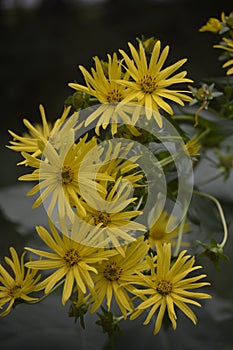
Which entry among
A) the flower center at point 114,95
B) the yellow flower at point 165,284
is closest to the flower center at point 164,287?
the yellow flower at point 165,284

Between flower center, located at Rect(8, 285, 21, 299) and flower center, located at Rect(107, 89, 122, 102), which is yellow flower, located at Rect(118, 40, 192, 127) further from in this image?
flower center, located at Rect(8, 285, 21, 299)

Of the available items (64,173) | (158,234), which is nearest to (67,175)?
(64,173)

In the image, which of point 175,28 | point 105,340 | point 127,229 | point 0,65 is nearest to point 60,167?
point 127,229

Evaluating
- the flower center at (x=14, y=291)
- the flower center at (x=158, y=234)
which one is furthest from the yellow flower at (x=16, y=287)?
the flower center at (x=158, y=234)

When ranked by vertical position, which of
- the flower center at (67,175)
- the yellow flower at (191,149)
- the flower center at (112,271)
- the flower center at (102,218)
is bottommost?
the flower center at (112,271)

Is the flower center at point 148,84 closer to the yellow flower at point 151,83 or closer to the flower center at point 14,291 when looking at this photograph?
the yellow flower at point 151,83

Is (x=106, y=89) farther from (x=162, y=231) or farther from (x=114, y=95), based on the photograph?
(x=162, y=231)


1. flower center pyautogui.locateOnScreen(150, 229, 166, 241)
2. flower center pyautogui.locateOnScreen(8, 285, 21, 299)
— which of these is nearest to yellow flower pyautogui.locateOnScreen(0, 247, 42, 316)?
flower center pyautogui.locateOnScreen(8, 285, 21, 299)

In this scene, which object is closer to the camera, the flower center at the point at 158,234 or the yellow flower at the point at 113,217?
the yellow flower at the point at 113,217

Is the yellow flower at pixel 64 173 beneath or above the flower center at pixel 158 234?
above
